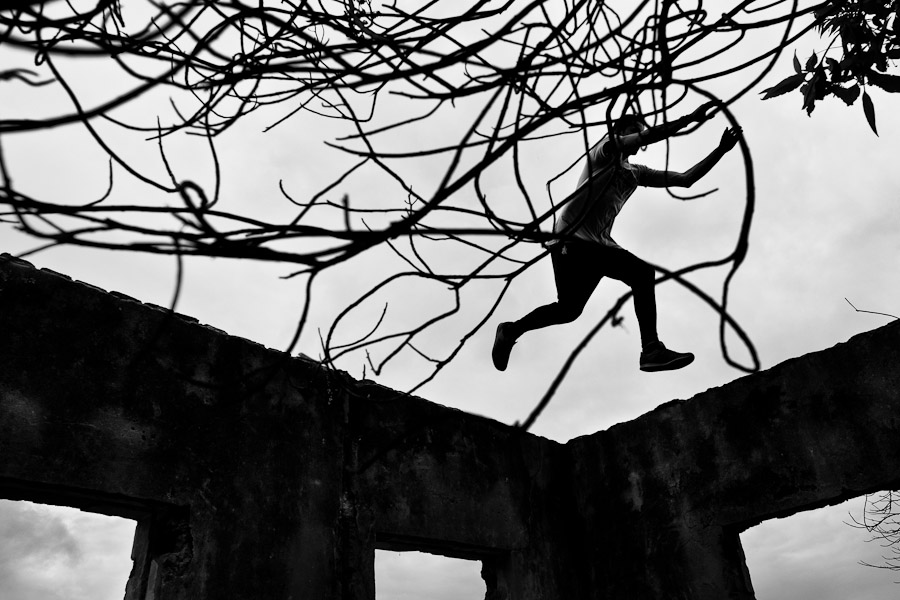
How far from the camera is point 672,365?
9.92 ft

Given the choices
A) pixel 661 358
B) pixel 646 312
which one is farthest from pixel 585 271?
pixel 661 358

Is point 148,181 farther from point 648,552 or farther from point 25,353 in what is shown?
point 648,552

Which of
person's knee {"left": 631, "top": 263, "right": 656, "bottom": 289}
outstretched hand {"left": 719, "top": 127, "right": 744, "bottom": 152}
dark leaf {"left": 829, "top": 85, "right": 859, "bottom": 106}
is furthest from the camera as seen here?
person's knee {"left": 631, "top": 263, "right": 656, "bottom": 289}

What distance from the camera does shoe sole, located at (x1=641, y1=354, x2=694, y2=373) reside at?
2988 millimetres

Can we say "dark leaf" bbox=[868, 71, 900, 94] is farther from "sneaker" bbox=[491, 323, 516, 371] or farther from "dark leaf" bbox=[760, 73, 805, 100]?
"sneaker" bbox=[491, 323, 516, 371]

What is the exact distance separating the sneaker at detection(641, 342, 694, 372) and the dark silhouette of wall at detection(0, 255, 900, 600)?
3.18 ft

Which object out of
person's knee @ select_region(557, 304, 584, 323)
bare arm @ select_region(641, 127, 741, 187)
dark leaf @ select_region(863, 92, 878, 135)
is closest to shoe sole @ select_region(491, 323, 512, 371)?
person's knee @ select_region(557, 304, 584, 323)

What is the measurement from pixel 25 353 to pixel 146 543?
1.09 meters

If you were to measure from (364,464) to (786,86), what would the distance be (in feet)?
7.78

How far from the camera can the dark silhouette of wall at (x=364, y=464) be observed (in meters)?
3.36

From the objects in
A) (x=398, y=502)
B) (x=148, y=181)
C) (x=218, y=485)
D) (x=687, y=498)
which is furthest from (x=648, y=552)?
(x=148, y=181)

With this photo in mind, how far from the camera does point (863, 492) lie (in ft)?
13.9

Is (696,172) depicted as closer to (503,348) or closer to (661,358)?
(661,358)

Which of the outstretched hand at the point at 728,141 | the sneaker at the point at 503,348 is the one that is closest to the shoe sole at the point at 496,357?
the sneaker at the point at 503,348
